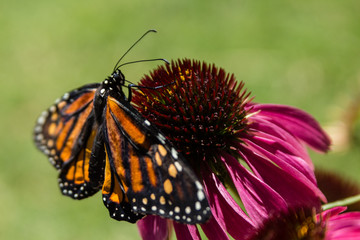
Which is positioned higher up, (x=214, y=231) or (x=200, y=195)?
(x=200, y=195)

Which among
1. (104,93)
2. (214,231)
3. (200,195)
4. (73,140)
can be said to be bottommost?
(214,231)

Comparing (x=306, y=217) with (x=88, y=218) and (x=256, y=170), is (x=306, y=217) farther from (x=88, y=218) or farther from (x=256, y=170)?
(x=88, y=218)

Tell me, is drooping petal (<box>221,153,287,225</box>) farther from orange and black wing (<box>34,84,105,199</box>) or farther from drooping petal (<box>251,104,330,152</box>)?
orange and black wing (<box>34,84,105,199</box>)

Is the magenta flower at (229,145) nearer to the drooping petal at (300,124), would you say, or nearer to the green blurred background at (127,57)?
the drooping petal at (300,124)

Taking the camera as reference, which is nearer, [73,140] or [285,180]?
[285,180]

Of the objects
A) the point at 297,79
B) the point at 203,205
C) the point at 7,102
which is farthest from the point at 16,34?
the point at 203,205

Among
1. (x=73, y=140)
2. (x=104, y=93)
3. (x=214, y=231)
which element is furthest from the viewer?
(x=73, y=140)

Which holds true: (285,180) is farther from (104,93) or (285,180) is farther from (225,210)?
(104,93)

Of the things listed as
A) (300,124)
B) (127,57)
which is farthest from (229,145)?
(127,57)
